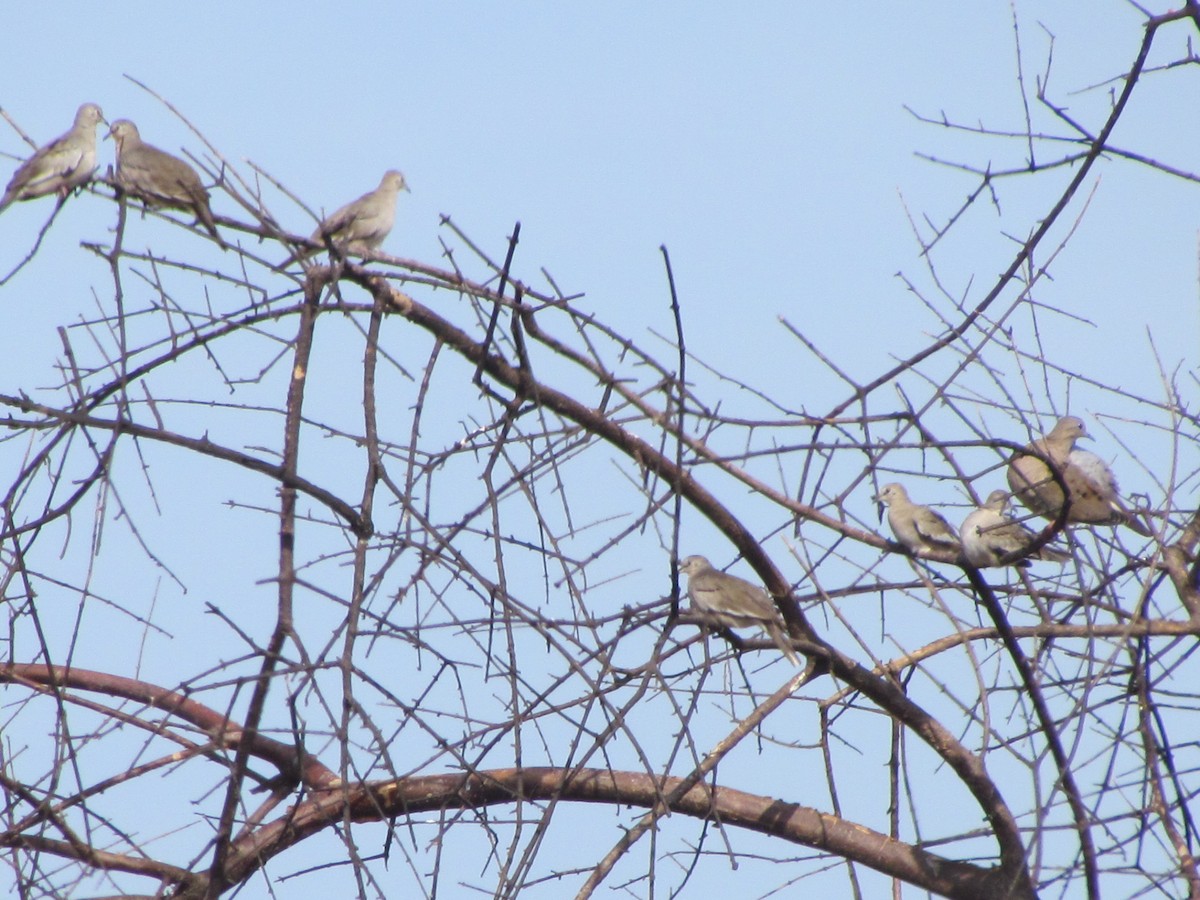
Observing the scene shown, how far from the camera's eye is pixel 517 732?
118 inches

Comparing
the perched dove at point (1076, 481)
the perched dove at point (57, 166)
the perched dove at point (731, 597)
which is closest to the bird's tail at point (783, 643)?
the perched dove at point (731, 597)

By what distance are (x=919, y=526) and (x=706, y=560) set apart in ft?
6.54

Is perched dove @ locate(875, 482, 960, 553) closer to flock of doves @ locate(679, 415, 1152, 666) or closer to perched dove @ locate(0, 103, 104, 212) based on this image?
flock of doves @ locate(679, 415, 1152, 666)

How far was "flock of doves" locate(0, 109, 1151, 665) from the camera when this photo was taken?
4.79m

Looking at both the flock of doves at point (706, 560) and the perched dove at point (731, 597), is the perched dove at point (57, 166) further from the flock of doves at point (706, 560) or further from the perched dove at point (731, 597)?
the perched dove at point (731, 597)

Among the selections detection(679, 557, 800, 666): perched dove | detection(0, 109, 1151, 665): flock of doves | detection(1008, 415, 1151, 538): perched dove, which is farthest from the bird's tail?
detection(1008, 415, 1151, 538): perched dove

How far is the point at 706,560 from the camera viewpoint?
9148 millimetres

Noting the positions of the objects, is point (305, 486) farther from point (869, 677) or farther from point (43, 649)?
point (869, 677)

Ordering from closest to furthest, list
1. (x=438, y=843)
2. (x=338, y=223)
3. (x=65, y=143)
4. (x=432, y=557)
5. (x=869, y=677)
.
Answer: (x=432, y=557)
(x=438, y=843)
(x=869, y=677)
(x=65, y=143)
(x=338, y=223)

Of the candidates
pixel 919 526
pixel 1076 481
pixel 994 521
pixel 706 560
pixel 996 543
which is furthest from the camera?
pixel 706 560

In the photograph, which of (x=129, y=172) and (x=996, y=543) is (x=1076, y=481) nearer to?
(x=996, y=543)

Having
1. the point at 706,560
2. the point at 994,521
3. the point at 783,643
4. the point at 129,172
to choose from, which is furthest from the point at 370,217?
the point at 783,643

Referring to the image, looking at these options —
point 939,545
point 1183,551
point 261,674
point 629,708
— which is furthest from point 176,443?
point 939,545

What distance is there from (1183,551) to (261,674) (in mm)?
3441
